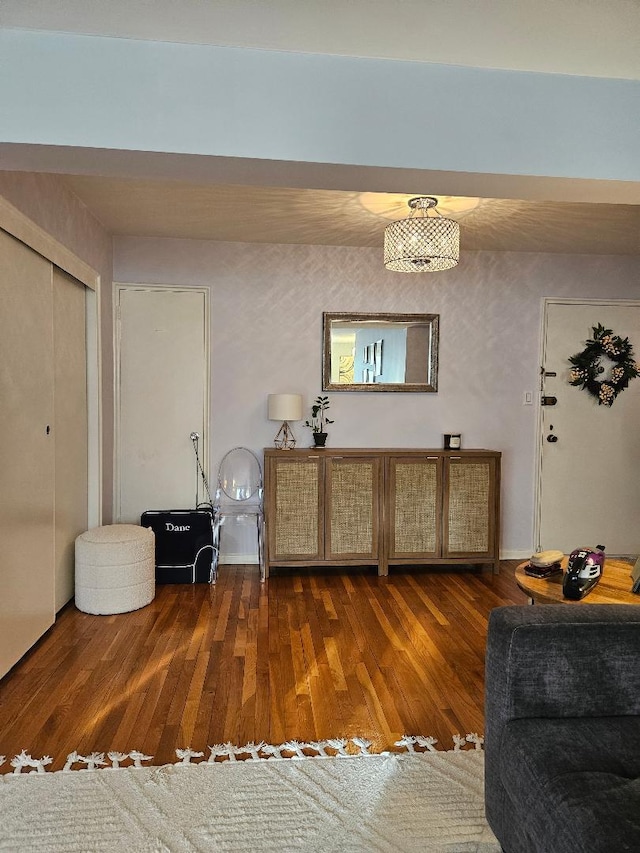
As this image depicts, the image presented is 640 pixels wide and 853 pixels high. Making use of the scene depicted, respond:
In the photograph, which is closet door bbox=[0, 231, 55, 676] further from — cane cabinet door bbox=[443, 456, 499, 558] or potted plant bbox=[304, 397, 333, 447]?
cane cabinet door bbox=[443, 456, 499, 558]

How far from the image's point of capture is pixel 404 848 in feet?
5.33

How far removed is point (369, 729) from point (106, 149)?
84.3 inches

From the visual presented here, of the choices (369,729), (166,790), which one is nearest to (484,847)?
(369,729)

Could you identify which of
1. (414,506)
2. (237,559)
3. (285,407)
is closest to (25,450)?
(285,407)

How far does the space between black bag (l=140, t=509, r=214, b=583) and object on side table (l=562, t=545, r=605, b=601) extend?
2466 mm

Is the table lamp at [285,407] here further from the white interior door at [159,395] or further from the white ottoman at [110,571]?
the white ottoman at [110,571]

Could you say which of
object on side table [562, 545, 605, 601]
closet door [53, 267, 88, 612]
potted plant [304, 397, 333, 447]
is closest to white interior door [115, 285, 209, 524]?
closet door [53, 267, 88, 612]

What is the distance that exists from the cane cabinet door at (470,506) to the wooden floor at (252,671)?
15.5 inches

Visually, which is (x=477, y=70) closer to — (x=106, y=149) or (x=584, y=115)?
(x=584, y=115)

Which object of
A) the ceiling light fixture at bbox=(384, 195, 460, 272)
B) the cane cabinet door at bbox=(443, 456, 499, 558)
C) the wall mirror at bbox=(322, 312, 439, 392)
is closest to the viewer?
the ceiling light fixture at bbox=(384, 195, 460, 272)

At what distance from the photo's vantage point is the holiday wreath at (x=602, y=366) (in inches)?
180

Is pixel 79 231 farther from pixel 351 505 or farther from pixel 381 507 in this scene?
pixel 381 507

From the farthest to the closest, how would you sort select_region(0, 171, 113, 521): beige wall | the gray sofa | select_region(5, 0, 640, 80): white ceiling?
select_region(0, 171, 113, 521): beige wall
select_region(5, 0, 640, 80): white ceiling
the gray sofa

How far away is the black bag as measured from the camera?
3.94 m
